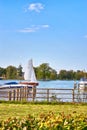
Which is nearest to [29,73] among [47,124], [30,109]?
[30,109]

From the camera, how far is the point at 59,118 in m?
8.56

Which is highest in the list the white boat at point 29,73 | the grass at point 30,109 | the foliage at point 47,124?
the white boat at point 29,73

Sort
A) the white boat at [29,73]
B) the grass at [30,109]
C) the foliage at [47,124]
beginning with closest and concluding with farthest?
1. the foliage at [47,124]
2. the grass at [30,109]
3. the white boat at [29,73]

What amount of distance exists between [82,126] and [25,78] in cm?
5100

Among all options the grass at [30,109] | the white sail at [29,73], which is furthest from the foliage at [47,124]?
the white sail at [29,73]

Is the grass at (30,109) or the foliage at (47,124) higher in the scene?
the foliage at (47,124)

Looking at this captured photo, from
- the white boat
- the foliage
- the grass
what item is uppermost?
the white boat

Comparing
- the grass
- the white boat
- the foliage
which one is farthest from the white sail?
the foliage

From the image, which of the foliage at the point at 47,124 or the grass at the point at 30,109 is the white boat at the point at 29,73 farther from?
the foliage at the point at 47,124

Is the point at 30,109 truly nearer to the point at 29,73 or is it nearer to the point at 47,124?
the point at 47,124

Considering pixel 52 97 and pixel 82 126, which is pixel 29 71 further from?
pixel 82 126

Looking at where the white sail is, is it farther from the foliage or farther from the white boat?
the foliage

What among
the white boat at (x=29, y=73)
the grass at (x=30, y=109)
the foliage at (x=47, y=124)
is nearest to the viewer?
the foliage at (x=47, y=124)

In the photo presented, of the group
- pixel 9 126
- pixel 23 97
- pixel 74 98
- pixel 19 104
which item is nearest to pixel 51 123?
pixel 9 126
